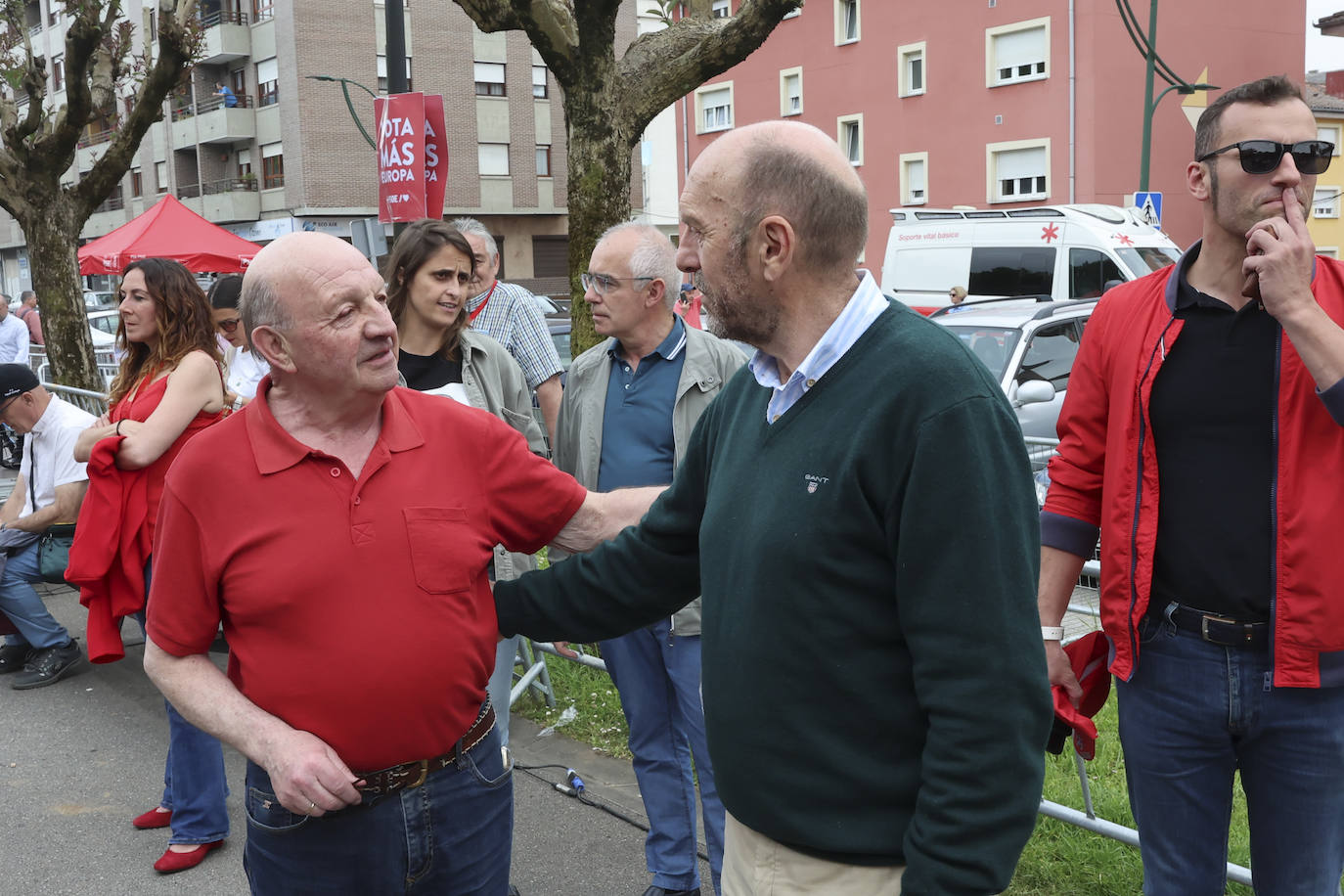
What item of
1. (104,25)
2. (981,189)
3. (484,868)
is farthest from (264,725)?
(981,189)

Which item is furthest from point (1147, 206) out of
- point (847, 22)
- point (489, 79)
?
point (489, 79)

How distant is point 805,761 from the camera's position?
76.0 inches

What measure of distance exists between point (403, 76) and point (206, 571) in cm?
743

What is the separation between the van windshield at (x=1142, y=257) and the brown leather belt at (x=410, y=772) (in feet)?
50.2

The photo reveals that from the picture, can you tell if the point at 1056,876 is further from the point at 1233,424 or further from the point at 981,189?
the point at 981,189

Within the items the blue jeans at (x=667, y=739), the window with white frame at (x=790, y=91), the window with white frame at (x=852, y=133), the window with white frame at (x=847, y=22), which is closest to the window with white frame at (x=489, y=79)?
the window with white frame at (x=790, y=91)

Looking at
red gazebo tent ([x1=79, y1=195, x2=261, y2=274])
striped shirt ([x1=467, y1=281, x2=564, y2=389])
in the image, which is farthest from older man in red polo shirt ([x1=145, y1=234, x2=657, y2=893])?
red gazebo tent ([x1=79, y1=195, x2=261, y2=274])

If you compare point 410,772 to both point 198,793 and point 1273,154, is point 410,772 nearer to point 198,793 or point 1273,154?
point 1273,154

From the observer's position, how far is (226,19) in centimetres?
4431

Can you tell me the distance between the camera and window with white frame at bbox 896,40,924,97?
36062 millimetres

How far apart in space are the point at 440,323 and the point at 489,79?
148 feet

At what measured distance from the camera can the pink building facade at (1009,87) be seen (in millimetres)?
32281

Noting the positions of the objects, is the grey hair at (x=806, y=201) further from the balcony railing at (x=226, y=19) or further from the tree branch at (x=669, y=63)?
the balcony railing at (x=226, y=19)

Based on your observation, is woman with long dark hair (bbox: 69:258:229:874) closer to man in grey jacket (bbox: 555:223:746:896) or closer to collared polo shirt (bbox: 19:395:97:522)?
man in grey jacket (bbox: 555:223:746:896)
